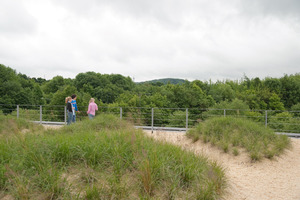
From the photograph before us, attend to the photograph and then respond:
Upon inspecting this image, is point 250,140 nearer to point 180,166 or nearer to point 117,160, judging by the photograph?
point 180,166

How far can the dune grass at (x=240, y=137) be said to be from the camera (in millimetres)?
7207

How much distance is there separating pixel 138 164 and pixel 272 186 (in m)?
3.24

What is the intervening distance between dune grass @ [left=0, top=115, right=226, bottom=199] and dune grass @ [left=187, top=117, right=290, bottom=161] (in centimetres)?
311

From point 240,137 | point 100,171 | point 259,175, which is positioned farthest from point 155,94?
point 100,171

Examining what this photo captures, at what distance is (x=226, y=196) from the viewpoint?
13.6 ft

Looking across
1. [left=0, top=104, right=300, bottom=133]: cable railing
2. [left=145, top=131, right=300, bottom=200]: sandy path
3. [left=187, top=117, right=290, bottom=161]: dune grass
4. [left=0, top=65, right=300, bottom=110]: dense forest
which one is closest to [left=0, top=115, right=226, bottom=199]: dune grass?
[left=145, top=131, right=300, bottom=200]: sandy path

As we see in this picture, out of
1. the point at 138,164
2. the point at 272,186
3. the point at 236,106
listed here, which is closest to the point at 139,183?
the point at 138,164

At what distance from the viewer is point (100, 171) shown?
3.87m

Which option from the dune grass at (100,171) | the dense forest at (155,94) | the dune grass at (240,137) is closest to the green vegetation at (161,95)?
the dense forest at (155,94)

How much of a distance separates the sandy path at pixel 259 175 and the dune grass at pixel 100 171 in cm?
63

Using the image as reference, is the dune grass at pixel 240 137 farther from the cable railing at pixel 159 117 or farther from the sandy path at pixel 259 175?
the cable railing at pixel 159 117

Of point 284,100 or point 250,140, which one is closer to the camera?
point 250,140

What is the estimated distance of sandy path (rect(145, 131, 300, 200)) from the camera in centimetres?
460

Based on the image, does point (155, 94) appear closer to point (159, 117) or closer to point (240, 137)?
point (159, 117)
